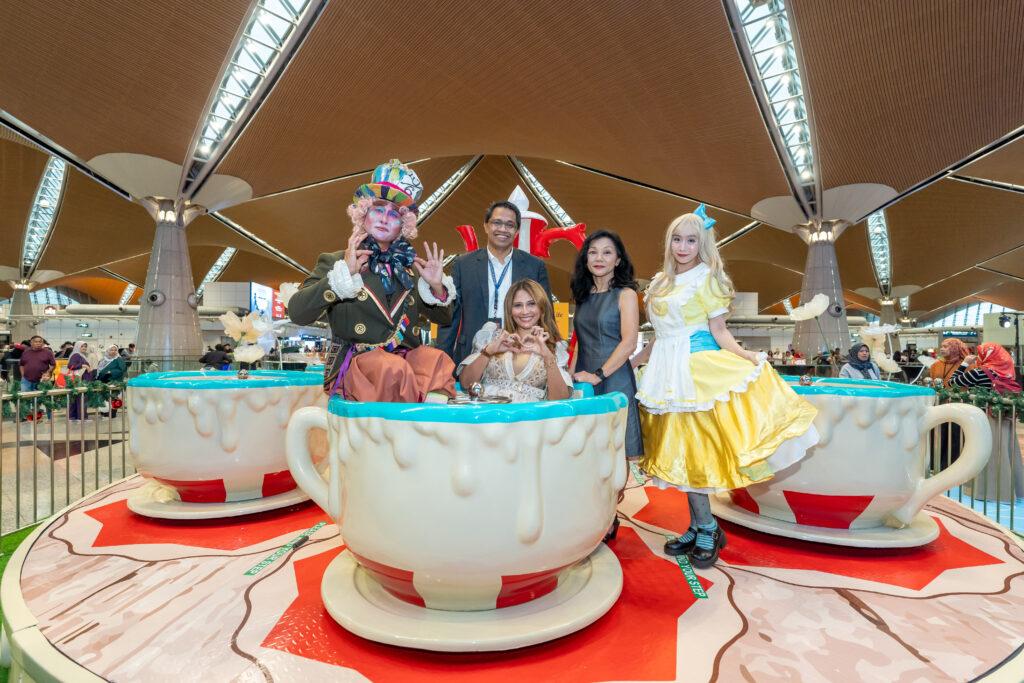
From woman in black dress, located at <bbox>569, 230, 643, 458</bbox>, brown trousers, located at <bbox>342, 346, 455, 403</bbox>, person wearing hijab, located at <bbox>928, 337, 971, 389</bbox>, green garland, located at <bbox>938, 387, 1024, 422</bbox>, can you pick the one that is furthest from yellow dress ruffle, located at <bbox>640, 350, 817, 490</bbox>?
person wearing hijab, located at <bbox>928, 337, 971, 389</bbox>

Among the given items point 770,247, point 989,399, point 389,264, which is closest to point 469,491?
point 389,264

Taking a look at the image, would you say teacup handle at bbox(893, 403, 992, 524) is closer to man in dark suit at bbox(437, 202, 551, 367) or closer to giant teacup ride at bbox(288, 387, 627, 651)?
giant teacup ride at bbox(288, 387, 627, 651)

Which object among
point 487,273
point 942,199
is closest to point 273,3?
point 487,273

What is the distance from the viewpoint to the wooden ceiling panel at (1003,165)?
1212 cm

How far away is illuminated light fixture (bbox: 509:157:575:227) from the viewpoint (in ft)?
63.7

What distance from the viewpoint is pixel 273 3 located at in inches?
351

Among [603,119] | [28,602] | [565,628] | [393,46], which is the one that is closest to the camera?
[565,628]

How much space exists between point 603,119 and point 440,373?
11.1m

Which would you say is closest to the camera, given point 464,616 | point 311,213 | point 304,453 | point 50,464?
point 464,616

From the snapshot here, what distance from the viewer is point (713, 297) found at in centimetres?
225

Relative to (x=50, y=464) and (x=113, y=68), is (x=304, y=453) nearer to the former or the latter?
(x=50, y=464)

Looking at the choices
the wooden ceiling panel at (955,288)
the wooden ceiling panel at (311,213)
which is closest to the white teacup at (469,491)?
the wooden ceiling panel at (311,213)

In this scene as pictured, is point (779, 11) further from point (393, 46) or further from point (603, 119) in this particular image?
point (393, 46)

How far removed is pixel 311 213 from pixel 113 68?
8.73 m
